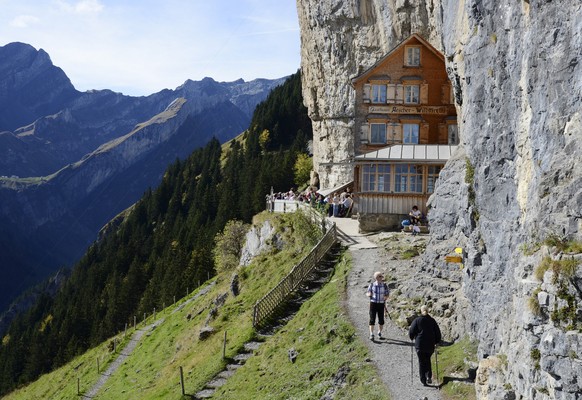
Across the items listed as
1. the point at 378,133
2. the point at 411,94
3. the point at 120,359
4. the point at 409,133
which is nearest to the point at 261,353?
the point at 378,133

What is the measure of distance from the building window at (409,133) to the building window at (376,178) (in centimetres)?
1122

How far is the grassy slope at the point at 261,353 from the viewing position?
17078 mm

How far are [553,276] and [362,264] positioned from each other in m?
16.0

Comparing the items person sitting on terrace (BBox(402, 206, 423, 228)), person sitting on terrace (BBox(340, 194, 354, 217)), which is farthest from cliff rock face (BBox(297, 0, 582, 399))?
person sitting on terrace (BBox(340, 194, 354, 217))

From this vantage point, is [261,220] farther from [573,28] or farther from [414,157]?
[573,28]

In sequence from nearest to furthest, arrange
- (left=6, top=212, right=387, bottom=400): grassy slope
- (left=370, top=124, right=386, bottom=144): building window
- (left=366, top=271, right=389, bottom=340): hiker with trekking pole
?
(left=366, top=271, right=389, bottom=340): hiker with trekking pole → (left=6, top=212, right=387, bottom=400): grassy slope → (left=370, top=124, right=386, bottom=144): building window

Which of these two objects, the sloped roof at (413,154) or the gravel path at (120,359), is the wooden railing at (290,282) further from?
the gravel path at (120,359)

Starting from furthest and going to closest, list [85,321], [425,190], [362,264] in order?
[85,321]
[425,190]
[362,264]

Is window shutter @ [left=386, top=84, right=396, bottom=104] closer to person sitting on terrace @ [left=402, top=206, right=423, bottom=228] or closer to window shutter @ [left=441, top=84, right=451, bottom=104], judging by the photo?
window shutter @ [left=441, top=84, right=451, bottom=104]

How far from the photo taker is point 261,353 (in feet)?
70.5

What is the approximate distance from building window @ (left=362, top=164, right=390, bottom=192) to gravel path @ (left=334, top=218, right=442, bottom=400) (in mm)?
4317

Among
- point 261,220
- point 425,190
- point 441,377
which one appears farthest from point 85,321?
point 441,377

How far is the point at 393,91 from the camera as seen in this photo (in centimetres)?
4225

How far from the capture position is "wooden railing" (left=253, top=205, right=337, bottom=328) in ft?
78.8
